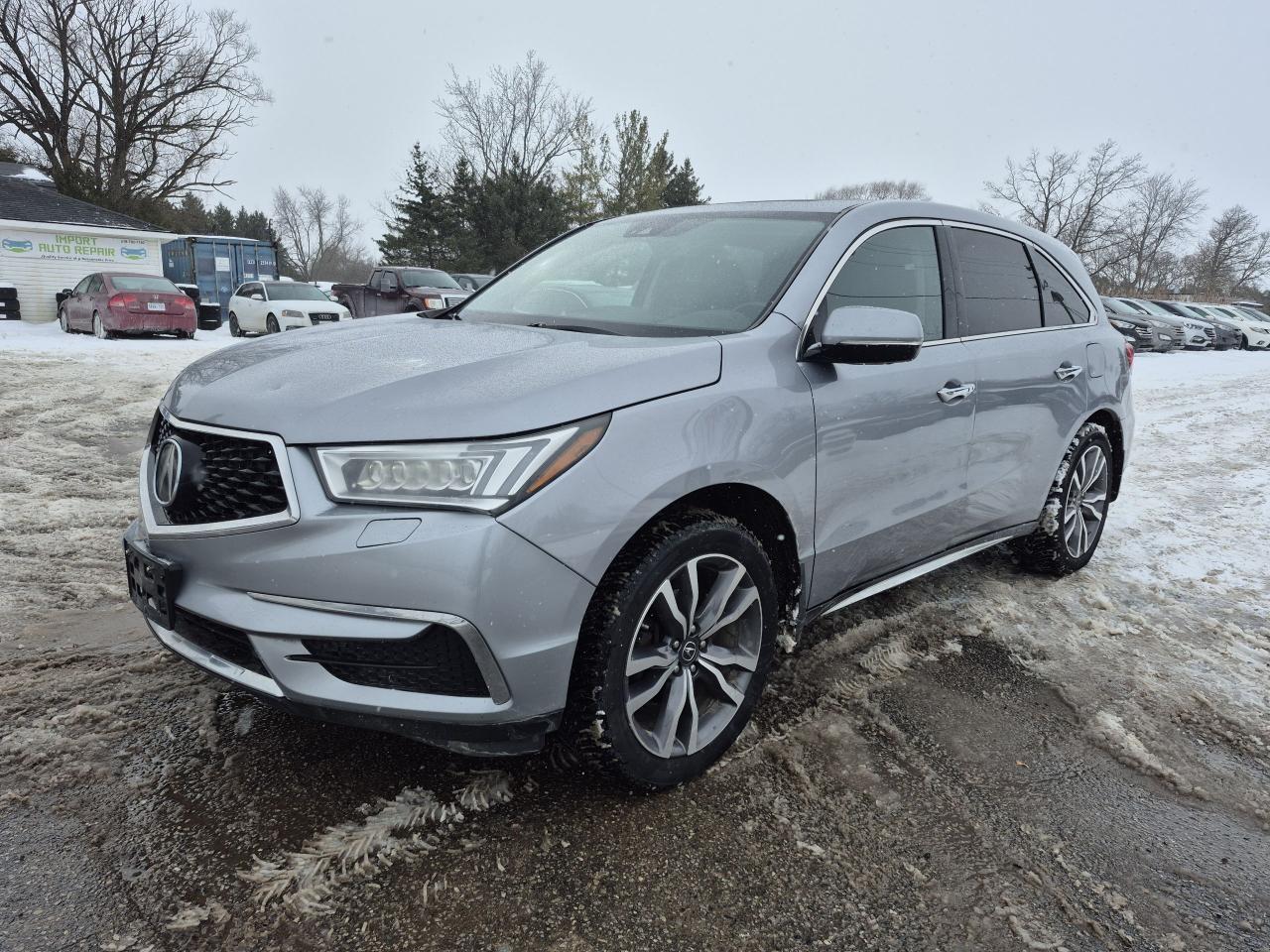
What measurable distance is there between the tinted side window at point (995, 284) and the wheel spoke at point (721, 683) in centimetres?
181

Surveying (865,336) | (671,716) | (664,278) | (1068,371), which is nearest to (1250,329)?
(1068,371)

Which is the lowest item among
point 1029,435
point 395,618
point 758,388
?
point 395,618

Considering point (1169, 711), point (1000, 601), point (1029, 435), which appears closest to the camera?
point (1169, 711)

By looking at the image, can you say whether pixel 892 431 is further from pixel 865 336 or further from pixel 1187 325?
pixel 1187 325

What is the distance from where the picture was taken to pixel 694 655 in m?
2.39

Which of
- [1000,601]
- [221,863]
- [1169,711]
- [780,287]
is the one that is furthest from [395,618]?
[1000,601]

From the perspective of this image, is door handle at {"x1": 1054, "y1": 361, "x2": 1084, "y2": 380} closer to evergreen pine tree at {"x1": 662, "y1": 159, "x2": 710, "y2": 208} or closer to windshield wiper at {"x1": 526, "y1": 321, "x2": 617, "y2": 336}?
windshield wiper at {"x1": 526, "y1": 321, "x2": 617, "y2": 336}

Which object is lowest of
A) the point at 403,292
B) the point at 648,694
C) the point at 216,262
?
the point at 648,694

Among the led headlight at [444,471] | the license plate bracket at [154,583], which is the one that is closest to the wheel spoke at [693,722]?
the led headlight at [444,471]

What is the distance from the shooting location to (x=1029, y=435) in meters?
3.67

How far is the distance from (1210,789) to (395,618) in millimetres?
2514

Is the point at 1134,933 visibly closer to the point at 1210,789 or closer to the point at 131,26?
the point at 1210,789

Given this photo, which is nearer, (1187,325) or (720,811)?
(720,811)

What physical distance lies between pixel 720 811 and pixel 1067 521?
2779 millimetres
